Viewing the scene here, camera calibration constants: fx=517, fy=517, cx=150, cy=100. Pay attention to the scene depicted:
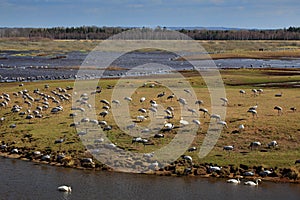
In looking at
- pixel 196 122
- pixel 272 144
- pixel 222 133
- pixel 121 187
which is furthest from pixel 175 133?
pixel 121 187

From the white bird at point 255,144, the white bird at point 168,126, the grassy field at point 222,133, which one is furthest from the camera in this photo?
the white bird at point 168,126

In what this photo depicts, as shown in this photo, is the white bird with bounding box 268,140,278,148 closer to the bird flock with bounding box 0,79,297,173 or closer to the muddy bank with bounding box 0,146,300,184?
the bird flock with bounding box 0,79,297,173

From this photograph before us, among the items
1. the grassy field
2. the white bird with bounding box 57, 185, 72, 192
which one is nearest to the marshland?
the grassy field

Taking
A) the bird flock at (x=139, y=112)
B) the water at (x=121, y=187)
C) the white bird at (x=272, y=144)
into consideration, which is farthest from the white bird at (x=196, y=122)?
the water at (x=121, y=187)

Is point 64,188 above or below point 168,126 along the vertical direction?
below

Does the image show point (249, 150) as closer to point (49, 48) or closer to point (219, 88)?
point (219, 88)

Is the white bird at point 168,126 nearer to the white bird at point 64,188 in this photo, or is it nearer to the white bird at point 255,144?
the white bird at point 255,144

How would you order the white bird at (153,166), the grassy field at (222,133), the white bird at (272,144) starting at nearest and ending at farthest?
the white bird at (153,166) < the grassy field at (222,133) < the white bird at (272,144)

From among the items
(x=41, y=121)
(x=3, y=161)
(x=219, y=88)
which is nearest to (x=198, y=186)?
(x=3, y=161)

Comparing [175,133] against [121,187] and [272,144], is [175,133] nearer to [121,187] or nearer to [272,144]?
[272,144]
